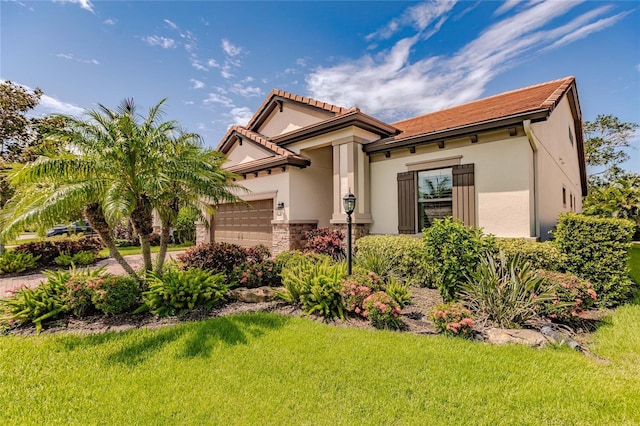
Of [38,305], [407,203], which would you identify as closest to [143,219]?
[38,305]

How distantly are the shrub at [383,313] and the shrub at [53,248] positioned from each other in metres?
12.7

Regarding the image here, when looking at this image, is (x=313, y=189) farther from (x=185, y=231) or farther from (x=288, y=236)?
(x=185, y=231)

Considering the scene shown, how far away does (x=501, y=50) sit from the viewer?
9.66 meters

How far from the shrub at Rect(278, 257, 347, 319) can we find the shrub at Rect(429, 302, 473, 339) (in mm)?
1614

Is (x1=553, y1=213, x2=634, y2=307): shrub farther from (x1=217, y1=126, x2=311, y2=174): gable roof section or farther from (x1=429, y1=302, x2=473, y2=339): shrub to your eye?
(x1=217, y1=126, x2=311, y2=174): gable roof section

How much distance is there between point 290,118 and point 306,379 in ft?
36.5

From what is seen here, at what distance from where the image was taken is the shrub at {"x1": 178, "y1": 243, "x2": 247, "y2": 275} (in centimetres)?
732

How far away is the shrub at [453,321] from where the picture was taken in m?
4.37

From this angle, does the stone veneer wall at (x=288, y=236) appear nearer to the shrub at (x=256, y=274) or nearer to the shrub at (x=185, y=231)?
the shrub at (x=256, y=274)

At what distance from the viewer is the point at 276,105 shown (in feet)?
42.7

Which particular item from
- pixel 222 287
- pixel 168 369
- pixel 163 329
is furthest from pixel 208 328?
pixel 222 287

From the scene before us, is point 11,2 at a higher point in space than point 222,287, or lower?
higher

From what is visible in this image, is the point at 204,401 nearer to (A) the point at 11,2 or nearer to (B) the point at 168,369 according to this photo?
(B) the point at 168,369

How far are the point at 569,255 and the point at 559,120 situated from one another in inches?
320
